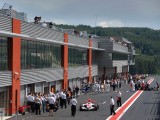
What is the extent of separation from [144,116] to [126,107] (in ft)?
20.1

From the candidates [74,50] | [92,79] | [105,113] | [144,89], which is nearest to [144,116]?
[105,113]

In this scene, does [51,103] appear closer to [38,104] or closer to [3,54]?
[38,104]

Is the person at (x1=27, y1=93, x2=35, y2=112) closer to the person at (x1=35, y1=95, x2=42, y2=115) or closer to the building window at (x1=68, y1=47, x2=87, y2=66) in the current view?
the person at (x1=35, y1=95, x2=42, y2=115)

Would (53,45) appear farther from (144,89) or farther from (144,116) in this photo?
(144,89)

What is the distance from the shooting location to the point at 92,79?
63812mm

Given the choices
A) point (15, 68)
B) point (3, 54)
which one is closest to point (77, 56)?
point (15, 68)

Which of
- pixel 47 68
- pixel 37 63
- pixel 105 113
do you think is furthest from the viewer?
pixel 47 68

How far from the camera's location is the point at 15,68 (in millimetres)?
30906

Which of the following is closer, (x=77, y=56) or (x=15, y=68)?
(x=15, y=68)

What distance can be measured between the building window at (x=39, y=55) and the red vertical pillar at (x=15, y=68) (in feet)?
4.88

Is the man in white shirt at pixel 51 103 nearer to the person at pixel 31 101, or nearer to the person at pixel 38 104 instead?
the person at pixel 38 104

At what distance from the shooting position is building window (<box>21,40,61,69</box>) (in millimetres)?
33594

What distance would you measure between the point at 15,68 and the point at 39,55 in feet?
23.0

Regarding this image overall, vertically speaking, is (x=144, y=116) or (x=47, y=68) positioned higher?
(x=47, y=68)
